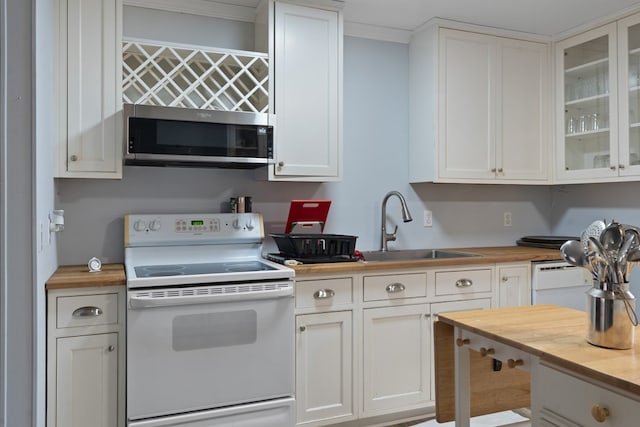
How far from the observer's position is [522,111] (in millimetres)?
3299

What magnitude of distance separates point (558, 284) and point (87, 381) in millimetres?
2676

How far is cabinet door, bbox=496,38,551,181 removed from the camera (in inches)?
127

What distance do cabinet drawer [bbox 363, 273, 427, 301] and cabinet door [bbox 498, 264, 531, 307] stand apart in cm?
53

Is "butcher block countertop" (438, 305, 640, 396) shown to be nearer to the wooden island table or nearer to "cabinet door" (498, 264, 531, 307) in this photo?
the wooden island table

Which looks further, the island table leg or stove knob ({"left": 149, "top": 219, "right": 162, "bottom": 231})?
stove knob ({"left": 149, "top": 219, "right": 162, "bottom": 231})

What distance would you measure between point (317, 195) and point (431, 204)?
0.87m

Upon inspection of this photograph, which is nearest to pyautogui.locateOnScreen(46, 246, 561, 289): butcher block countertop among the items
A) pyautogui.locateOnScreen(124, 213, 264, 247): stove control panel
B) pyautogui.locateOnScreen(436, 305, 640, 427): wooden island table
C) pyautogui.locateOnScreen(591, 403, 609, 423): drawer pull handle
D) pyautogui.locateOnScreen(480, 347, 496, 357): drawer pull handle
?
pyautogui.locateOnScreen(124, 213, 264, 247): stove control panel

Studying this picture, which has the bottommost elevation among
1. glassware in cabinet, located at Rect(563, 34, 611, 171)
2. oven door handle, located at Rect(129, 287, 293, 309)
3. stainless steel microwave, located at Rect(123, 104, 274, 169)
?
oven door handle, located at Rect(129, 287, 293, 309)

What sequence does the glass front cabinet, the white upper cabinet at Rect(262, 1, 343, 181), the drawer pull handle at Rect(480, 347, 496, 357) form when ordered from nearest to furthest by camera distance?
the drawer pull handle at Rect(480, 347, 496, 357)
the white upper cabinet at Rect(262, 1, 343, 181)
the glass front cabinet

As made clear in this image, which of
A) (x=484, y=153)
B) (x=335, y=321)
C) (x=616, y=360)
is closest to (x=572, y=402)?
(x=616, y=360)

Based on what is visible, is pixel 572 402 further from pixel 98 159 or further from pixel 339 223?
pixel 98 159

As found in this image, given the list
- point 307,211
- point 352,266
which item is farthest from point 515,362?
point 307,211

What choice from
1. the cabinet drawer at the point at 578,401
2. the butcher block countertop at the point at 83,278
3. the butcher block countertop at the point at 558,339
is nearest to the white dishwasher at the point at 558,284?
the butcher block countertop at the point at 558,339

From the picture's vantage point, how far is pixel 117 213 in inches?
103
